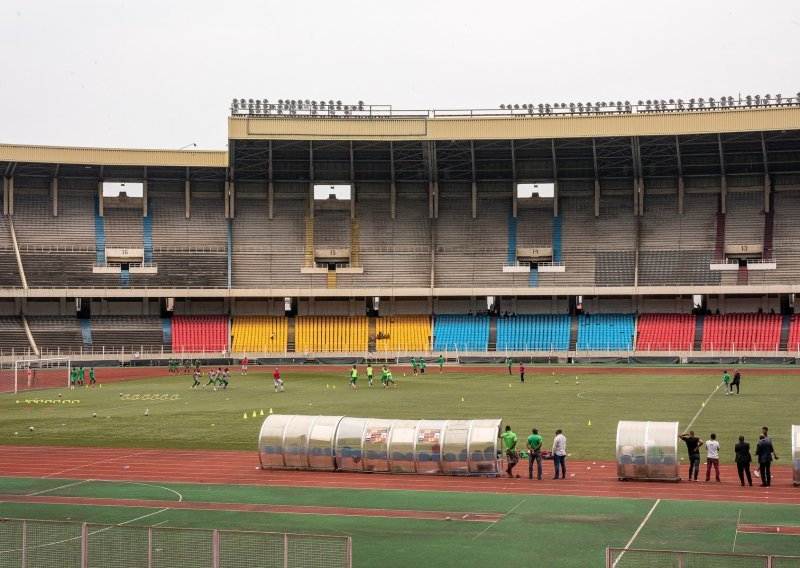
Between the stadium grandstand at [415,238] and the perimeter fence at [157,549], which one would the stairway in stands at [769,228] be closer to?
the stadium grandstand at [415,238]

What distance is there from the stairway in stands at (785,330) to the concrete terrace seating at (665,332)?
6398mm

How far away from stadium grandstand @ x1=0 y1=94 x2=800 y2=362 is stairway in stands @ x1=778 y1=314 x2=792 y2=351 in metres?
0.34

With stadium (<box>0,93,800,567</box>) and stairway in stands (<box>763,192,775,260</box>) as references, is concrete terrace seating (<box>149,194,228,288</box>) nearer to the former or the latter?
stadium (<box>0,93,800,567</box>)

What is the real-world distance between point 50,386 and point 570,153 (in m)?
45.3

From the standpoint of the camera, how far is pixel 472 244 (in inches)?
3275

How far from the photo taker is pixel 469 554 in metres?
18.5

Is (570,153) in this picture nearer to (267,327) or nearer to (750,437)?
(267,327)

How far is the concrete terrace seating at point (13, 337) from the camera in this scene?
75375 mm

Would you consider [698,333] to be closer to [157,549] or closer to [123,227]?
[123,227]

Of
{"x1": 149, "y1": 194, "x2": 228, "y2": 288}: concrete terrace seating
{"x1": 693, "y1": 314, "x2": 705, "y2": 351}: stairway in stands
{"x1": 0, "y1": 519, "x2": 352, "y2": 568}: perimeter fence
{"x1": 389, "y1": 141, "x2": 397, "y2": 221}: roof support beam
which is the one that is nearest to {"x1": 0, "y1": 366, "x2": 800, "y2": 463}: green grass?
{"x1": 693, "y1": 314, "x2": 705, "y2": 351}: stairway in stands

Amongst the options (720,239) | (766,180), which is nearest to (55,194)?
(720,239)

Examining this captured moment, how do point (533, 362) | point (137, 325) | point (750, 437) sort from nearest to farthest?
point (750, 437), point (533, 362), point (137, 325)

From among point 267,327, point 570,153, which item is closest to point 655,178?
point 570,153

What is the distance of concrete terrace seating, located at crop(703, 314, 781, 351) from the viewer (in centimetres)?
7181
